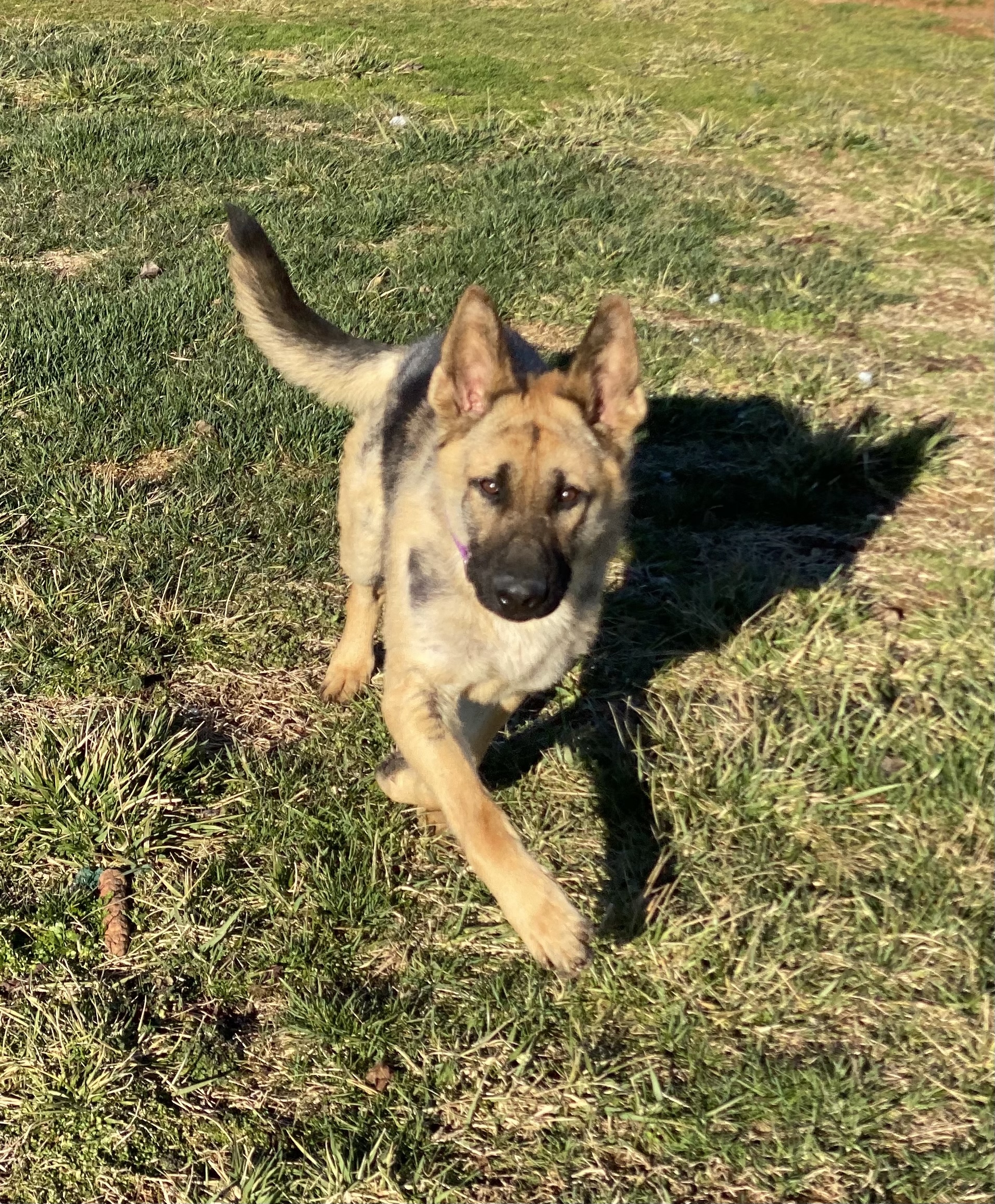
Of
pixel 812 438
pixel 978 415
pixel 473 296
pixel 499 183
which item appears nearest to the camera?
pixel 473 296

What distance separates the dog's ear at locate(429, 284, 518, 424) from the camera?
307 cm

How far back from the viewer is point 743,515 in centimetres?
491

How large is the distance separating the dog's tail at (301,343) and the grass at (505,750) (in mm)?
629

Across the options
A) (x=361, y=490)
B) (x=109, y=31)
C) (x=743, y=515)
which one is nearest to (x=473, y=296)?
(x=361, y=490)

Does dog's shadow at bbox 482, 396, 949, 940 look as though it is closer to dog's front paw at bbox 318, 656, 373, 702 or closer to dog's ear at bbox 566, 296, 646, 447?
dog's front paw at bbox 318, 656, 373, 702

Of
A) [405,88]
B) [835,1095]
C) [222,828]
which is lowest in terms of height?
[835,1095]

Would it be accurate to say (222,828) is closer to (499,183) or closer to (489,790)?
(489,790)

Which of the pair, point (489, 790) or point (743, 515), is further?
point (743, 515)

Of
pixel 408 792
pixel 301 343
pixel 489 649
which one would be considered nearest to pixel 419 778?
pixel 408 792

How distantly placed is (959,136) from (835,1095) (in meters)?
10.4

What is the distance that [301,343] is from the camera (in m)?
4.16

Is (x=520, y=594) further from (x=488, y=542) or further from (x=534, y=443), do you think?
(x=534, y=443)

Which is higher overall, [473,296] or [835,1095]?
[473,296]

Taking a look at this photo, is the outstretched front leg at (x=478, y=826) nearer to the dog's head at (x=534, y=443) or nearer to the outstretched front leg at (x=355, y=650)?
the dog's head at (x=534, y=443)
